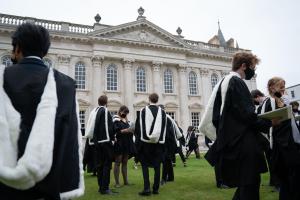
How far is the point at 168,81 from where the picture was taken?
31.2m

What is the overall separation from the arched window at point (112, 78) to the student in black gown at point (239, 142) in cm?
2467

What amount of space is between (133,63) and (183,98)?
22.8 feet

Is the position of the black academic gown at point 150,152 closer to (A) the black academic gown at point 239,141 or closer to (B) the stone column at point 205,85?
(A) the black academic gown at point 239,141

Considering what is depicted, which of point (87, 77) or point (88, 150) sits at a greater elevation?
point (87, 77)

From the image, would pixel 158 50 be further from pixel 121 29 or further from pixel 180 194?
pixel 180 194

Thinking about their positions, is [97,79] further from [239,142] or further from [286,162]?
[239,142]

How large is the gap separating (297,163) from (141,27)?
27.9 metres

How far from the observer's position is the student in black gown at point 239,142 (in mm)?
3367

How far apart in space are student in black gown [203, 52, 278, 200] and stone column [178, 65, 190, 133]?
88.1 feet

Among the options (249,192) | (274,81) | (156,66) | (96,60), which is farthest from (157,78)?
(249,192)

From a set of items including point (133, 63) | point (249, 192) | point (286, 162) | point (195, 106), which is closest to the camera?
point (249, 192)

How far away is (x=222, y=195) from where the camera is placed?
6043 mm

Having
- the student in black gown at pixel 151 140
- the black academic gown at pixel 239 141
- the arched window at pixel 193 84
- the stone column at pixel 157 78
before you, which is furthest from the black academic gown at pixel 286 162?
the arched window at pixel 193 84

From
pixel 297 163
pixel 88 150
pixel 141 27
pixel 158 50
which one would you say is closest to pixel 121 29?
pixel 141 27
